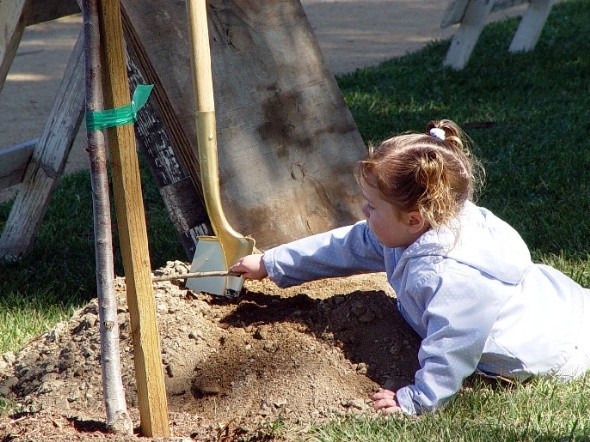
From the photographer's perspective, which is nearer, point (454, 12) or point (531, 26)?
point (454, 12)

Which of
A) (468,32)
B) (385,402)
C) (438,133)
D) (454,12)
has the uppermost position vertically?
(438,133)

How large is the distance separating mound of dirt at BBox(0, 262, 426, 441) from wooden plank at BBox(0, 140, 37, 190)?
1025 mm

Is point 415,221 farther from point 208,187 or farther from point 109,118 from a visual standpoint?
point 109,118

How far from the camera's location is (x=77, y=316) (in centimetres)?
285

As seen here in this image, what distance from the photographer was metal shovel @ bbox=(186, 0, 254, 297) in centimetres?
243

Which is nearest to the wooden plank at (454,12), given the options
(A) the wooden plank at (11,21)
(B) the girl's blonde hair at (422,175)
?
(A) the wooden plank at (11,21)

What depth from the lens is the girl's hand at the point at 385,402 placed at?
236 centimetres

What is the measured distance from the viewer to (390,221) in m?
2.51

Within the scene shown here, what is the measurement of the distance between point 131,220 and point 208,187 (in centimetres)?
68

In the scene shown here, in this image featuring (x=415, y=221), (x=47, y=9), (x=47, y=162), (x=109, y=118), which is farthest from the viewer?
(x=47, y=162)

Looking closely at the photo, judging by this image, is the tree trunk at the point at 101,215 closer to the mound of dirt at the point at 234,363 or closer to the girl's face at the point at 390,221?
the mound of dirt at the point at 234,363

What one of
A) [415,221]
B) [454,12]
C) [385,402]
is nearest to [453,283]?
[415,221]

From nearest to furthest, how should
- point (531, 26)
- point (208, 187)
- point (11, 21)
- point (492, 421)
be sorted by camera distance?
point (492, 421) < point (208, 187) < point (11, 21) < point (531, 26)

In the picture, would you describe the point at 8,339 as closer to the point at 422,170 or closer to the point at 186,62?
the point at 186,62
